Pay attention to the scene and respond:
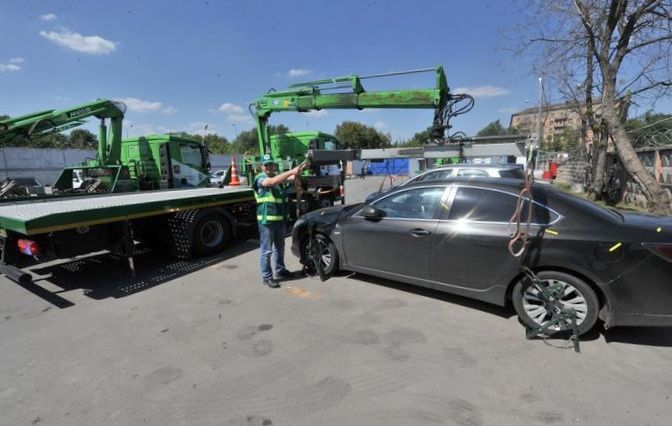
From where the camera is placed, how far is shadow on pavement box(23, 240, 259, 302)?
509 centimetres

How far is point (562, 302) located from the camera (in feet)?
11.1

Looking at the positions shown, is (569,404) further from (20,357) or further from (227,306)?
(20,357)

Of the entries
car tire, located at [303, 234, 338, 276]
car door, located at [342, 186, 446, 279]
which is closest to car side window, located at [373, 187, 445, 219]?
car door, located at [342, 186, 446, 279]

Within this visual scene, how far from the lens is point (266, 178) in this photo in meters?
4.94

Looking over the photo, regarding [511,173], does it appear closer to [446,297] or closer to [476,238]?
[446,297]

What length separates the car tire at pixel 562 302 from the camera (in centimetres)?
325

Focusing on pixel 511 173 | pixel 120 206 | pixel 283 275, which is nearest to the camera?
pixel 120 206

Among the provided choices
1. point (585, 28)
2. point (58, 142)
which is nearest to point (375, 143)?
point (58, 142)

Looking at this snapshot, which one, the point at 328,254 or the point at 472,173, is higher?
the point at 472,173

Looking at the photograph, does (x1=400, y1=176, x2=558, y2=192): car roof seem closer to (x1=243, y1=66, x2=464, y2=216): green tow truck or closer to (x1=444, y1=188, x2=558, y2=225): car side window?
(x1=444, y1=188, x2=558, y2=225): car side window

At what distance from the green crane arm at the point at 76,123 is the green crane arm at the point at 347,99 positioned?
4.48m

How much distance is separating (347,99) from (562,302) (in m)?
7.02

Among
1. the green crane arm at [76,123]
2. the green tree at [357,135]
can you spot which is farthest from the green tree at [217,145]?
the green crane arm at [76,123]

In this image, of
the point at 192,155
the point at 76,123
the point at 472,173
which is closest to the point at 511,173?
the point at 472,173
